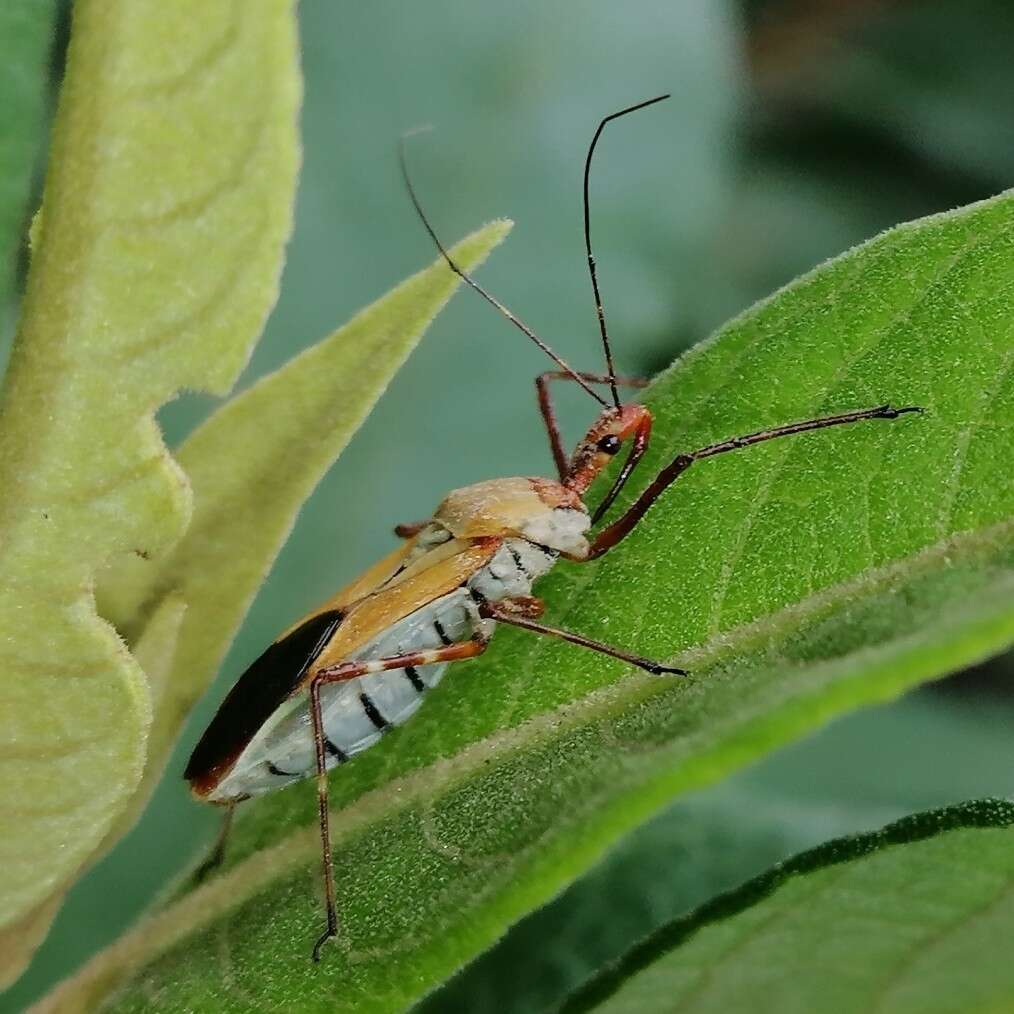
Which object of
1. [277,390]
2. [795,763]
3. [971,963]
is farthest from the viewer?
[795,763]

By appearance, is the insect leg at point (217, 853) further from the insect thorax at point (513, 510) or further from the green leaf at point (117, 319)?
the insect thorax at point (513, 510)

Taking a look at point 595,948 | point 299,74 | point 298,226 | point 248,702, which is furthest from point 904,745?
point 299,74

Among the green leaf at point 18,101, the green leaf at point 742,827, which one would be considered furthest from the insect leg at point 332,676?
the green leaf at point 18,101

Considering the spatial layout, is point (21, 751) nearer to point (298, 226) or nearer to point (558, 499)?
point (558, 499)

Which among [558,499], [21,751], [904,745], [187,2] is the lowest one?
[904,745]

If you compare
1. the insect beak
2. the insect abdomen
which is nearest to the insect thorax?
the insect beak
